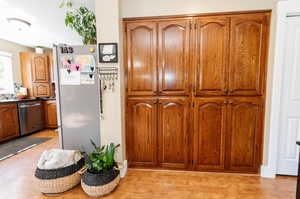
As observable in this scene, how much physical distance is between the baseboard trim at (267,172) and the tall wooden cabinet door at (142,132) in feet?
4.72

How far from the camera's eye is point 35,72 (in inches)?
168

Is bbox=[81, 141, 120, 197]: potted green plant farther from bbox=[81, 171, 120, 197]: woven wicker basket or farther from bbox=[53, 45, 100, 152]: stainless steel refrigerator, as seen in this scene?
bbox=[53, 45, 100, 152]: stainless steel refrigerator

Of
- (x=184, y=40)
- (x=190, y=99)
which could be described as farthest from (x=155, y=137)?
(x=184, y=40)

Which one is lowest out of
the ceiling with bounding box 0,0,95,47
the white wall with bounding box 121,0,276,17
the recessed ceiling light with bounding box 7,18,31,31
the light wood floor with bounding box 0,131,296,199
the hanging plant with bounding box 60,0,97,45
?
the light wood floor with bounding box 0,131,296,199

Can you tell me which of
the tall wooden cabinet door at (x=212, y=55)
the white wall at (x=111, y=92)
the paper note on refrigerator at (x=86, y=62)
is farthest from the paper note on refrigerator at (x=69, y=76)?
the tall wooden cabinet door at (x=212, y=55)

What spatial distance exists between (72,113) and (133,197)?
129 cm

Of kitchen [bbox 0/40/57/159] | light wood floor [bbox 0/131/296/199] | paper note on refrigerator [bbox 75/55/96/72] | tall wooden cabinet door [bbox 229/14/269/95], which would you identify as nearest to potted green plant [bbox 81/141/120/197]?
light wood floor [bbox 0/131/296/199]

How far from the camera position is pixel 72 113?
197 centimetres

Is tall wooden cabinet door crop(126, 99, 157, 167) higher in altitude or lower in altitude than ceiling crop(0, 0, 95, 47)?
lower

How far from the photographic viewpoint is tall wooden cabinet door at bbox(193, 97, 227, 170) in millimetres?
1968

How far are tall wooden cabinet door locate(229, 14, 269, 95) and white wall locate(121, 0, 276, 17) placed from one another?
5.1 inches

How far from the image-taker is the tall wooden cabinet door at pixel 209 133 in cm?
197

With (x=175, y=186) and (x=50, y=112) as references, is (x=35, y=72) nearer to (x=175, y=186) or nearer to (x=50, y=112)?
(x=50, y=112)

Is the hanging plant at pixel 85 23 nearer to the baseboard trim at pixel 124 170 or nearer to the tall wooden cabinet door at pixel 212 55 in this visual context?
the tall wooden cabinet door at pixel 212 55
